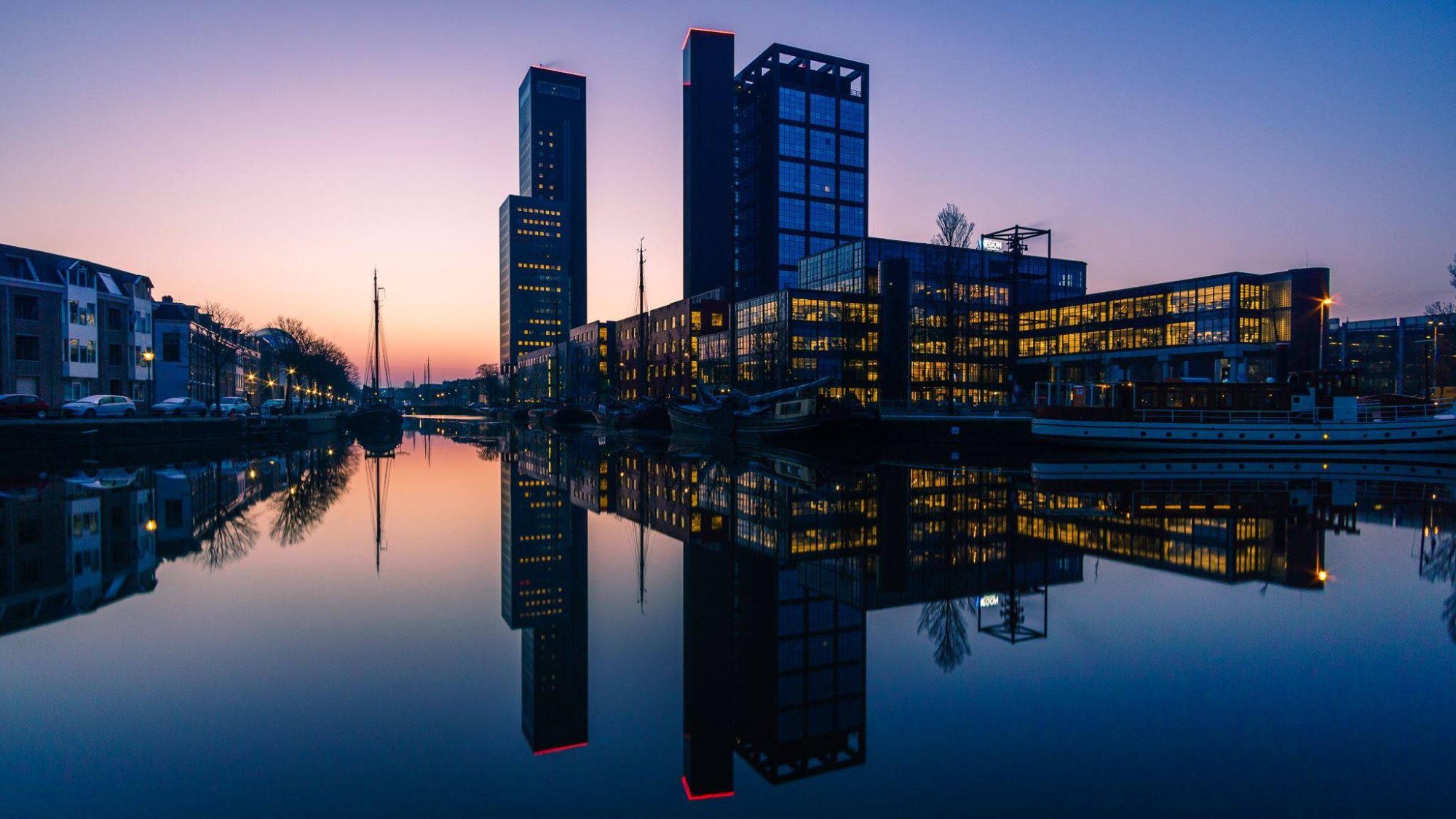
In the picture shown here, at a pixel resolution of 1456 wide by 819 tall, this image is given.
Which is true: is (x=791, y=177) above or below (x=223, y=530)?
above

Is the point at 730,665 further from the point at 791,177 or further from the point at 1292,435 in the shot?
the point at 791,177

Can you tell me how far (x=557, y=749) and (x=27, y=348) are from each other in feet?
239

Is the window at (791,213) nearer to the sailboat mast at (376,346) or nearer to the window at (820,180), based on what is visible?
the window at (820,180)

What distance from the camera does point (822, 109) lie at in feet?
398

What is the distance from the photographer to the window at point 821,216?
122 metres

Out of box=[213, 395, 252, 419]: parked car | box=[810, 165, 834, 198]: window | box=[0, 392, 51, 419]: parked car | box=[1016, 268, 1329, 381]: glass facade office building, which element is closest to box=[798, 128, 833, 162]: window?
box=[810, 165, 834, 198]: window

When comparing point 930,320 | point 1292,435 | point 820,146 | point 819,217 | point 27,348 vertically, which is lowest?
point 1292,435

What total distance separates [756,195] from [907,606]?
123m

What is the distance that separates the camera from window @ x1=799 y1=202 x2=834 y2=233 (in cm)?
12169

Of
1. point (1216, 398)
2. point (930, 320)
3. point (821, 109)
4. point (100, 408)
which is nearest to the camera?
point (1216, 398)

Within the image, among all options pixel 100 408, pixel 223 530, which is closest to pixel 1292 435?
pixel 223 530

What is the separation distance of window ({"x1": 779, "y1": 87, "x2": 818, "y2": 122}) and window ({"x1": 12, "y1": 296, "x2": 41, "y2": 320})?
94.9 metres

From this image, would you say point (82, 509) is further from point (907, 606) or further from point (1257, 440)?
point (1257, 440)

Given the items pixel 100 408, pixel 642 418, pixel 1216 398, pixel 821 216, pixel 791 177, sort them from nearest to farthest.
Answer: pixel 1216 398, pixel 100 408, pixel 642 418, pixel 791 177, pixel 821 216
